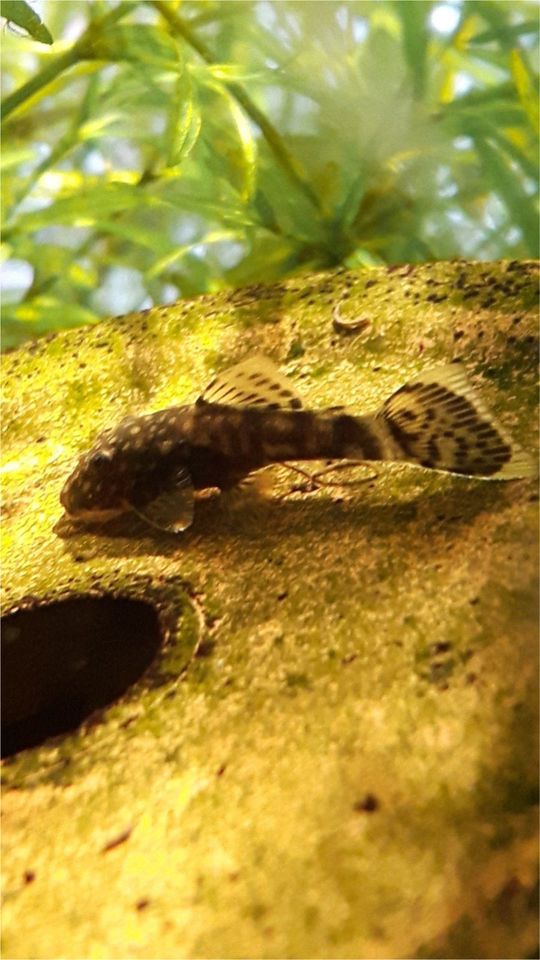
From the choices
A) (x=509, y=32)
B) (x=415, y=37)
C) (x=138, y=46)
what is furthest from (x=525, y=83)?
(x=138, y=46)

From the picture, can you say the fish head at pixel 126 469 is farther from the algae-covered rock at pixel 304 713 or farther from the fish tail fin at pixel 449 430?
the fish tail fin at pixel 449 430

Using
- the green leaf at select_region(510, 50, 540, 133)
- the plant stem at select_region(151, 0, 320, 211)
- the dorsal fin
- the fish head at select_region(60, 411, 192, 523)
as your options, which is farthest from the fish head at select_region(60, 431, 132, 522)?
the green leaf at select_region(510, 50, 540, 133)

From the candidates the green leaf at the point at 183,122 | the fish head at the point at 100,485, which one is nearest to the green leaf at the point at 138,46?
the green leaf at the point at 183,122

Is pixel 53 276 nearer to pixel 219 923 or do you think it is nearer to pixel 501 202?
pixel 501 202

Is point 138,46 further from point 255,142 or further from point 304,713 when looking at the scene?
point 304,713

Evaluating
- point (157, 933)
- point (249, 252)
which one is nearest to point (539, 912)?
point (157, 933)
